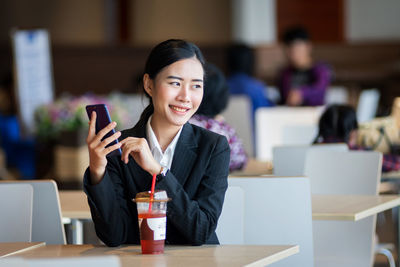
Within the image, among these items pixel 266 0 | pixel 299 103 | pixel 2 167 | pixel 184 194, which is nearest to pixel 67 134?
pixel 299 103

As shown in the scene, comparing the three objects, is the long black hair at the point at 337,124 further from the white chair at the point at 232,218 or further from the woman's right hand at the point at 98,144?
the woman's right hand at the point at 98,144

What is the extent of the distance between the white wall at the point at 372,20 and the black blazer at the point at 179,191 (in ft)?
29.3

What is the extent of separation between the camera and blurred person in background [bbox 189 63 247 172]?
3.87 m

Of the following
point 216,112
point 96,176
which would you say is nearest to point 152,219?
point 96,176

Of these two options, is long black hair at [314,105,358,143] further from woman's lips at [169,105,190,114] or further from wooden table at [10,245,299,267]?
wooden table at [10,245,299,267]

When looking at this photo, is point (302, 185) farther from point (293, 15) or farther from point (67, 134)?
point (293, 15)

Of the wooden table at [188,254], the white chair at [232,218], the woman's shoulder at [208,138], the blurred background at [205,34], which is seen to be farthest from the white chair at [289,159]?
the blurred background at [205,34]

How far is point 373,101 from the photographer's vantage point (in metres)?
7.10

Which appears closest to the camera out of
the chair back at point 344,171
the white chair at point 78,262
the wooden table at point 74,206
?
the white chair at point 78,262

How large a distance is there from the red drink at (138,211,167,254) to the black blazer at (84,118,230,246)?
0.44 feet

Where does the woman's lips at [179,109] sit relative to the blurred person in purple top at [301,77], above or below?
above

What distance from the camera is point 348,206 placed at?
2930mm

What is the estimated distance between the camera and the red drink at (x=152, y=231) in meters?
2.03

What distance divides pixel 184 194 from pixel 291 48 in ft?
16.4
